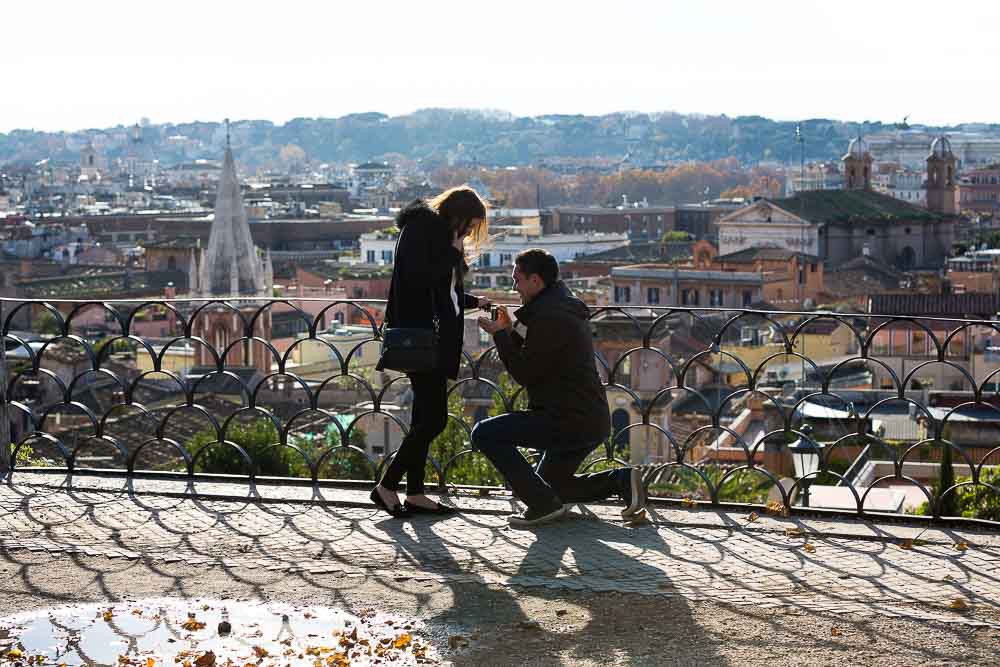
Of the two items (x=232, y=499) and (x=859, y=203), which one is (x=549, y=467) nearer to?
(x=232, y=499)

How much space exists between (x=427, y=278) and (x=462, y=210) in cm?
21

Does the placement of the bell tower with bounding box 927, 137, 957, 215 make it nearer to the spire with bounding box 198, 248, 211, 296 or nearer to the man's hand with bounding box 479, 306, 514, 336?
the spire with bounding box 198, 248, 211, 296

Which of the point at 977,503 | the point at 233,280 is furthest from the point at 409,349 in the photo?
the point at 233,280

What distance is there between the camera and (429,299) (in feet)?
14.2

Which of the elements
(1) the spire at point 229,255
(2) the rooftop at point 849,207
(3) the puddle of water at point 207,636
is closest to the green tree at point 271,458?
(3) the puddle of water at point 207,636

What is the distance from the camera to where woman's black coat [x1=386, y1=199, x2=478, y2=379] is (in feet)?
14.0

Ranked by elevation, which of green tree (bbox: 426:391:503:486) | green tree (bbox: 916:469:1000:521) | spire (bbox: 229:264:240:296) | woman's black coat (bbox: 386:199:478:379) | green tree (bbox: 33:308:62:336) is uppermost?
woman's black coat (bbox: 386:199:478:379)

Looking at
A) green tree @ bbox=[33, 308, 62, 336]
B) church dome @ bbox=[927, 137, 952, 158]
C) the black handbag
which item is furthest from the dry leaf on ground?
church dome @ bbox=[927, 137, 952, 158]

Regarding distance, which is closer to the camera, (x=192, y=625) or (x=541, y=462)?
(x=192, y=625)

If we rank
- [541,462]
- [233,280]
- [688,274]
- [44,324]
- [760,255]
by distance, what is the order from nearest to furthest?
[541,462] → [233,280] → [44,324] → [688,274] → [760,255]

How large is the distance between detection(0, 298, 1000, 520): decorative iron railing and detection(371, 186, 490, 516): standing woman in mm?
260

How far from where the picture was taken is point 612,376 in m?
4.77

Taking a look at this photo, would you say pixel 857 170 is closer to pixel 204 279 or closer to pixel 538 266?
pixel 204 279

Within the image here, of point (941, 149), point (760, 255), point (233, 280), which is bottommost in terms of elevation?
point (760, 255)
